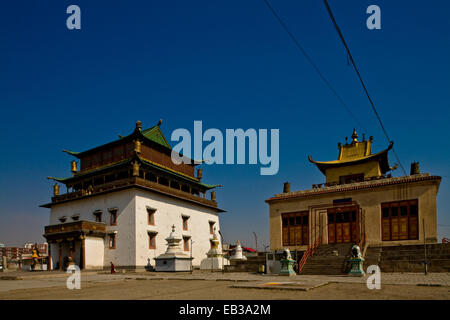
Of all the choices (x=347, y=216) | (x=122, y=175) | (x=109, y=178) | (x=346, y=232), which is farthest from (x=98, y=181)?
(x=346, y=232)

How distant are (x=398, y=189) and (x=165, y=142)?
84.5 ft

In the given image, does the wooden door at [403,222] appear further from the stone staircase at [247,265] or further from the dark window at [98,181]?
the dark window at [98,181]

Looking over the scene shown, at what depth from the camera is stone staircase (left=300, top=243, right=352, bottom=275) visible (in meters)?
22.0

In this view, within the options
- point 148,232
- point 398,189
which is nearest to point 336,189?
point 398,189

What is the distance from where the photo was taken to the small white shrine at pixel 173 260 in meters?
29.3

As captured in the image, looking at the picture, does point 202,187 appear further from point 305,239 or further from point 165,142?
point 305,239

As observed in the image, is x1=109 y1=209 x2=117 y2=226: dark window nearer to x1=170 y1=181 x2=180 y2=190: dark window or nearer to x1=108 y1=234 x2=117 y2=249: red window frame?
x1=108 y1=234 x2=117 y2=249: red window frame

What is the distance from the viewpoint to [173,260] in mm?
29281

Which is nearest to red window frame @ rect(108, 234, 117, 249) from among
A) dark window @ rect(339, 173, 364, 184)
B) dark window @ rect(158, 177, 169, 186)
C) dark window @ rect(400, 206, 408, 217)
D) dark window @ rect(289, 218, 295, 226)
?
dark window @ rect(158, 177, 169, 186)

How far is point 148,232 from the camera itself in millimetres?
34750

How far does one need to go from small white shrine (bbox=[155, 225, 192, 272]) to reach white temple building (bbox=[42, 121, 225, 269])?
3743mm

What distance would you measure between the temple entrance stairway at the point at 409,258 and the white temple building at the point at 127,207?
17977 mm

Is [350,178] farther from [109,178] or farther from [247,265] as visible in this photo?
[109,178]
